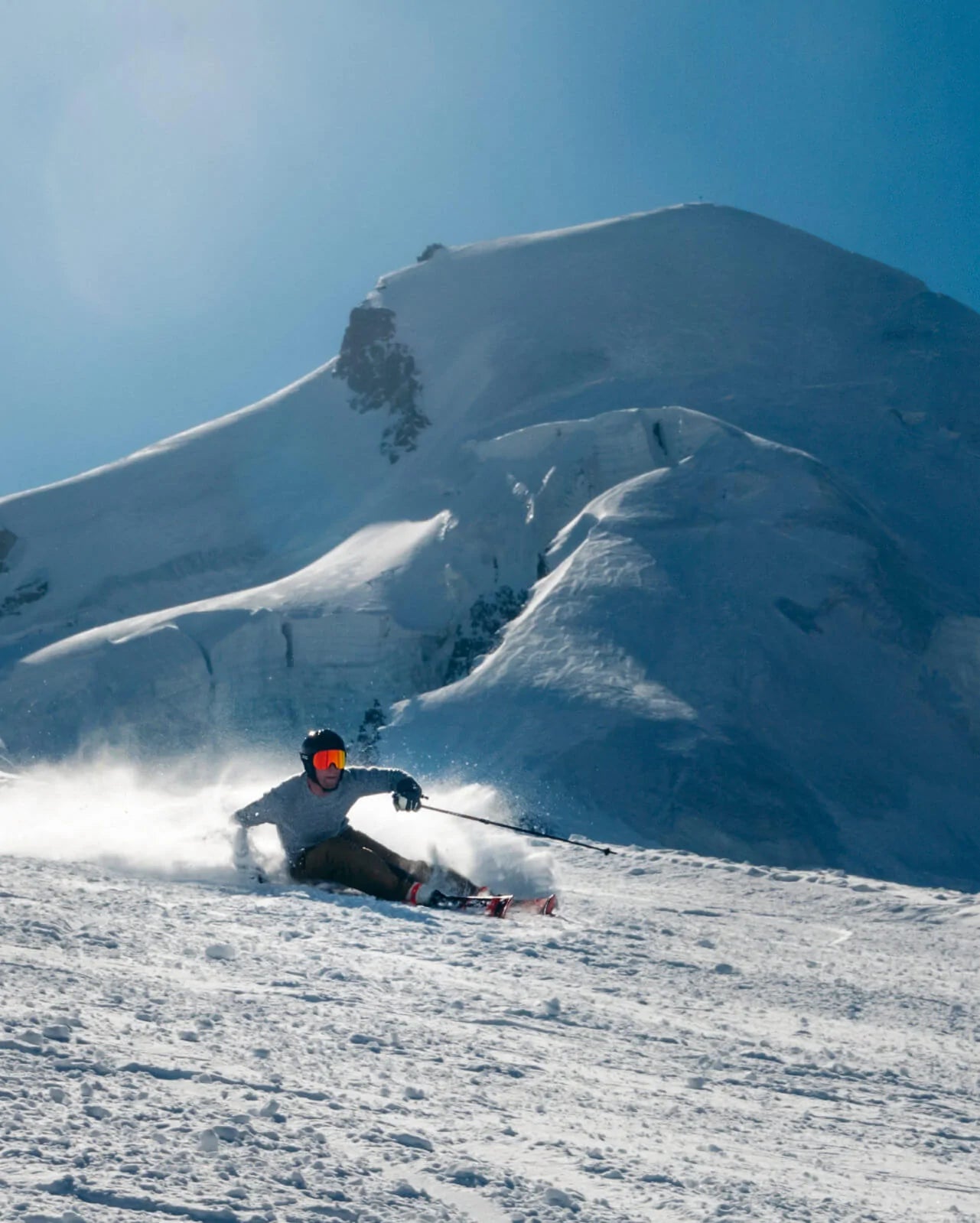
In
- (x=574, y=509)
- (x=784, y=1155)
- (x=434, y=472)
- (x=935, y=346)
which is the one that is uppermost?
(x=935, y=346)

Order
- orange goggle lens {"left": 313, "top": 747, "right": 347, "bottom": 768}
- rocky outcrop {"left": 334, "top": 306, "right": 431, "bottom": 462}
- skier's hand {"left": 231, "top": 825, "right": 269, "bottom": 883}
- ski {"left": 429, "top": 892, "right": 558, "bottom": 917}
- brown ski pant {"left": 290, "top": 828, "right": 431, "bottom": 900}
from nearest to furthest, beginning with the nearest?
1. ski {"left": 429, "top": 892, "right": 558, "bottom": 917}
2. skier's hand {"left": 231, "top": 825, "right": 269, "bottom": 883}
3. brown ski pant {"left": 290, "top": 828, "right": 431, "bottom": 900}
4. orange goggle lens {"left": 313, "top": 747, "right": 347, "bottom": 768}
5. rocky outcrop {"left": 334, "top": 306, "right": 431, "bottom": 462}

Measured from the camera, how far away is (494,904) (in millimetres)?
7602

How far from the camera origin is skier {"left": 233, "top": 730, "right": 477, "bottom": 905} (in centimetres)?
797

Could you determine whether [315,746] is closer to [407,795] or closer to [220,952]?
[407,795]

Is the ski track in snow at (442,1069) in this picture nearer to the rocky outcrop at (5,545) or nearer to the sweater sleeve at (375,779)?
the sweater sleeve at (375,779)

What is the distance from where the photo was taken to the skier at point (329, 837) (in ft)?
26.2

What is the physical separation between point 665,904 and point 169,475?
142 ft

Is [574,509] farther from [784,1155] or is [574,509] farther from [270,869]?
[784,1155]

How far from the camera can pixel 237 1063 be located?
11.8 ft

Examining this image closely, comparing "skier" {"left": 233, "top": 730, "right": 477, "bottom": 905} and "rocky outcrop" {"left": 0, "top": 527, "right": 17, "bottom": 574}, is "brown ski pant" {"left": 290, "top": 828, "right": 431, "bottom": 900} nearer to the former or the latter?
"skier" {"left": 233, "top": 730, "right": 477, "bottom": 905}

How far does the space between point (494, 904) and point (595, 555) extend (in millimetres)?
20561

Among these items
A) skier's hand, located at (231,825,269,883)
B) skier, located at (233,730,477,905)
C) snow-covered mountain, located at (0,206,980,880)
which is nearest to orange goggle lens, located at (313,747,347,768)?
skier, located at (233,730,477,905)

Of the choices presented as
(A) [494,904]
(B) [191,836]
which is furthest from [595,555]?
(A) [494,904]

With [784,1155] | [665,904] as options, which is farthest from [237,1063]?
[665,904]
